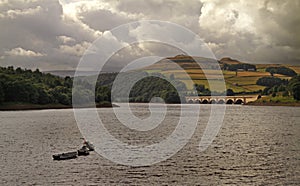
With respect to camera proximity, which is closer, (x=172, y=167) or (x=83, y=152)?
(x=172, y=167)

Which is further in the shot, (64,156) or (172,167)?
(64,156)

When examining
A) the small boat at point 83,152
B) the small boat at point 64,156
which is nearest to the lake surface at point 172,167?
the small boat at point 64,156

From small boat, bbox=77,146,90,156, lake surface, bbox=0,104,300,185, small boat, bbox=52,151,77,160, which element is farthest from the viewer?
A: small boat, bbox=77,146,90,156

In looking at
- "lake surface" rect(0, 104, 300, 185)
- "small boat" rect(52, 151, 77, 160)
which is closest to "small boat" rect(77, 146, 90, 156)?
"lake surface" rect(0, 104, 300, 185)

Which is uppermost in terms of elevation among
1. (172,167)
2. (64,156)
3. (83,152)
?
(83,152)

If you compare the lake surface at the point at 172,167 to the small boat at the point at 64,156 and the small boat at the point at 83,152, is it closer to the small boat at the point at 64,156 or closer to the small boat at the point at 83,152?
the small boat at the point at 64,156

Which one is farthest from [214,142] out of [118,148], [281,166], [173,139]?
[281,166]

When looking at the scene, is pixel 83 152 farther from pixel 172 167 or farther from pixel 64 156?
pixel 172 167

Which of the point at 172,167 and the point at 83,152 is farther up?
the point at 83,152

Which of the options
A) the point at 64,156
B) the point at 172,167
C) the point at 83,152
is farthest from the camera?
the point at 83,152

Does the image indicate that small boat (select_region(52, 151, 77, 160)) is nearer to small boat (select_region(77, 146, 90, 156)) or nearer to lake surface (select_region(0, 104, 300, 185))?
lake surface (select_region(0, 104, 300, 185))

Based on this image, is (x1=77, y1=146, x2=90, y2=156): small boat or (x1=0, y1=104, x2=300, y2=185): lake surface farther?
(x1=77, y1=146, x2=90, y2=156): small boat

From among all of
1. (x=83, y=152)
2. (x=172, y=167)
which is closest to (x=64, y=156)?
(x=83, y=152)

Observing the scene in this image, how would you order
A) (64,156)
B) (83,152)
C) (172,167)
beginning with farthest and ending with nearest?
1. (83,152)
2. (64,156)
3. (172,167)
